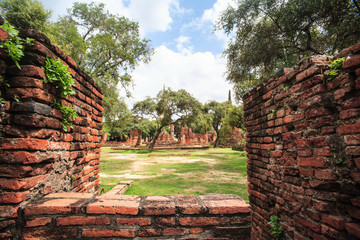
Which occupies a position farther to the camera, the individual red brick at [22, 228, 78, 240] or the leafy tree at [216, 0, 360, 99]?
the leafy tree at [216, 0, 360, 99]

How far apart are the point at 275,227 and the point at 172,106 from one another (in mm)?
18454

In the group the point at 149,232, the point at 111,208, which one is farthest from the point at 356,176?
A: the point at 111,208

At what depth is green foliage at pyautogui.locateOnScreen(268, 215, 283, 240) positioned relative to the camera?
78.8 inches

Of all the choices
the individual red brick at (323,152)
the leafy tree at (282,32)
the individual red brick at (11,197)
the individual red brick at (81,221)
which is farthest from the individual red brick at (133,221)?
the leafy tree at (282,32)

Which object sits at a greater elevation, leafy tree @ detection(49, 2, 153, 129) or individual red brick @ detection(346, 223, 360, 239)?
leafy tree @ detection(49, 2, 153, 129)

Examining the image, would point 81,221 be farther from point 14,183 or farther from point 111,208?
point 14,183

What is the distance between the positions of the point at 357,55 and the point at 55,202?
282 centimetres

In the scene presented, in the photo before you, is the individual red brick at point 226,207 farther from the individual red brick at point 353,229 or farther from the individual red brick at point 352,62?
the individual red brick at point 352,62

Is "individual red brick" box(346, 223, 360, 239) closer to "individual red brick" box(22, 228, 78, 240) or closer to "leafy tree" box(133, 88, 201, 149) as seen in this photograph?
"individual red brick" box(22, 228, 78, 240)

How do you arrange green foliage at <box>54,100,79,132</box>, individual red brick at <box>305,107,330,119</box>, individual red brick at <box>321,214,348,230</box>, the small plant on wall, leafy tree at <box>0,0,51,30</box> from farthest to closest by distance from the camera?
leafy tree at <box>0,0,51,30</box> < green foliage at <box>54,100,79,132</box> < the small plant on wall < individual red brick at <box>305,107,330,119</box> < individual red brick at <box>321,214,348,230</box>

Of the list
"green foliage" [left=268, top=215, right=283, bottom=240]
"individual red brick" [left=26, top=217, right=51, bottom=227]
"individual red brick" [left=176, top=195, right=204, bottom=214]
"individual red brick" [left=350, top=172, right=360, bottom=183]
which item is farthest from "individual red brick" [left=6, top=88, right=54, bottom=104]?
"green foliage" [left=268, top=215, right=283, bottom=240]

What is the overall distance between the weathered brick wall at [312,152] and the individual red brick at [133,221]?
1.55m

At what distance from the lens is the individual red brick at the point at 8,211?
4.47 feet

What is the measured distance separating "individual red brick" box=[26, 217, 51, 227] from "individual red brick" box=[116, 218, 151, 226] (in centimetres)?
59
